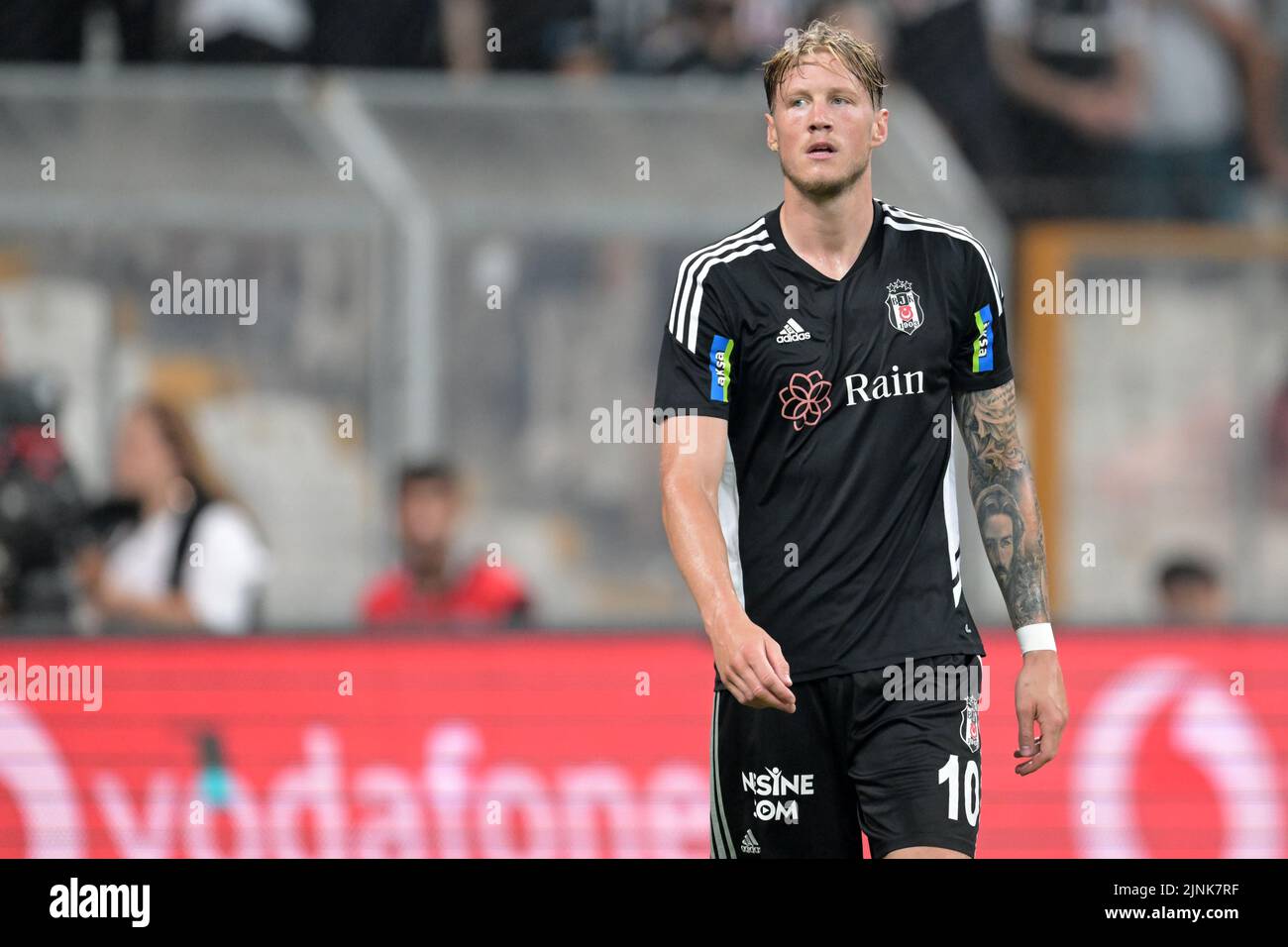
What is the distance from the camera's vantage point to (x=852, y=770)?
446cm

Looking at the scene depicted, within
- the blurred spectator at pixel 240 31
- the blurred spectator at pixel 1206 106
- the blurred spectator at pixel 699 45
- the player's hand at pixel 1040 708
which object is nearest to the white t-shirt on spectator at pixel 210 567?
the blurred spectator at pixel 240 31

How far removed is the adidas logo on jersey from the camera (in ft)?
14.6

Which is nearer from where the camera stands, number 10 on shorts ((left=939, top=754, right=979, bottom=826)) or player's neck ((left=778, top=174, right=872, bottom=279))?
number 10 on shorts ((left=939, top=754, right=979, bottom=826))

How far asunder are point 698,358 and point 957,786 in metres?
→ 1.07

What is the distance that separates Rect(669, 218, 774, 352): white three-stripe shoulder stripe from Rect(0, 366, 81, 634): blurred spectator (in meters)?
4.77

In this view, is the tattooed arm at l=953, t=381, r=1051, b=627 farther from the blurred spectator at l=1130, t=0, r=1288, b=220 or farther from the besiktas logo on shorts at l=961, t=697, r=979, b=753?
the blurred spectator at l=1130, t=0, r=1288, b=220

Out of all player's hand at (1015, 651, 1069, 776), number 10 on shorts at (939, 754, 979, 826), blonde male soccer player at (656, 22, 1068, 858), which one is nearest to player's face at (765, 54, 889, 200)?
blonde male soccer player at (656, 22, 1068, 858)

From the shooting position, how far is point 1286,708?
7.43 m

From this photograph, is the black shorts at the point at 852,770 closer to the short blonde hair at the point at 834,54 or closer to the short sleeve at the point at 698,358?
the short sleeve at the point at 698,358

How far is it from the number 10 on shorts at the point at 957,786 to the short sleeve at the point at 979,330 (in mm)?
841

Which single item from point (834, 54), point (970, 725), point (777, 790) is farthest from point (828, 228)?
point (777, 790)

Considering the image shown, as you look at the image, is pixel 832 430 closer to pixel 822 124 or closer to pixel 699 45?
pixel 822 124

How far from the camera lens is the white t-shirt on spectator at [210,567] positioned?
7723 mm
